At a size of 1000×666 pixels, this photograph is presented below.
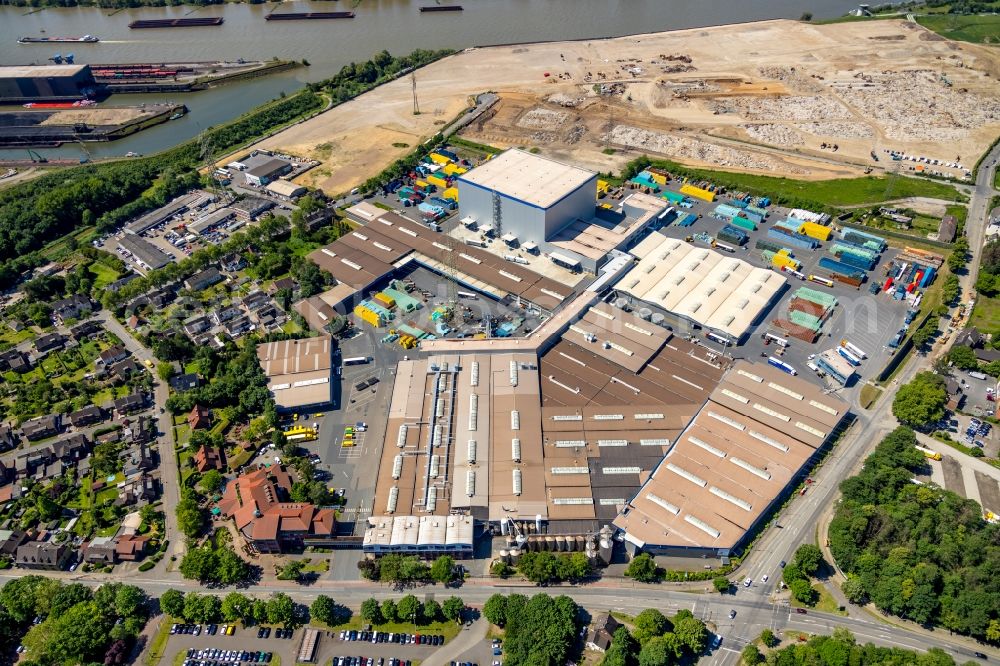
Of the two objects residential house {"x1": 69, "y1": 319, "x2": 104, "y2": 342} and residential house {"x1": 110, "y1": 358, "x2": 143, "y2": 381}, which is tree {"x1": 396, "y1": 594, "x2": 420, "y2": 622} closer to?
residential house {"x1": 110, "y1": 358, "x2": 143, "y2": 381}

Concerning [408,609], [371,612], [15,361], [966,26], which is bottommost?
[371,612]

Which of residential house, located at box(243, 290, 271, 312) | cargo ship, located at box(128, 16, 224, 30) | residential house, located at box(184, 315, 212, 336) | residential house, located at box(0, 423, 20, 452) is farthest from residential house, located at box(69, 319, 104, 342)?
cargo ship, located at box(128, 16, 224, 30)

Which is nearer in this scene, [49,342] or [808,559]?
[808,559]

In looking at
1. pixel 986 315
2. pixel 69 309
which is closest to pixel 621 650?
pixel 986 315

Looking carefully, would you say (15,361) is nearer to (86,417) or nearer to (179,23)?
(86,417)

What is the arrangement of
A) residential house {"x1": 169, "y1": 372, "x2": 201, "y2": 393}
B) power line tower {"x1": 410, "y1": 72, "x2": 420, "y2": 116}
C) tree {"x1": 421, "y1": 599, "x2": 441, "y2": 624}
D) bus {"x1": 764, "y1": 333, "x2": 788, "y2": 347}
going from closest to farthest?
tree {"x1": 421, "y1": 599, "x2": 441, "y2": 624} → residential house {"x1": 169, "y1": 372, "x2": 201, "y2": 393} → bus {"x1": 764, "y1": 333, "x2": 788, "y2": 347} → power line tower {"x1": 410, "y1": 72, "x2": 420, "y2": 116}

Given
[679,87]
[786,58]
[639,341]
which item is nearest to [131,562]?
[639,341]
